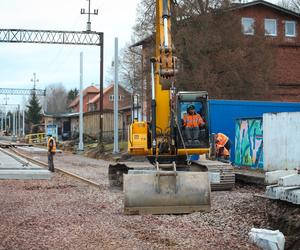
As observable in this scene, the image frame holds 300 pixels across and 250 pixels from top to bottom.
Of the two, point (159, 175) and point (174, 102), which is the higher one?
point (174, 102)

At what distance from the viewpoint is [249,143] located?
23859 mm

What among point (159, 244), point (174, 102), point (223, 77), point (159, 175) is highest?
point (223, 77)

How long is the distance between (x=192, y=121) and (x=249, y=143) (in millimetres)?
9231

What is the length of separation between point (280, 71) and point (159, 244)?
38.6 m

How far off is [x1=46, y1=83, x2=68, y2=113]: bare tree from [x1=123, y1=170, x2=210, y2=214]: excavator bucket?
148 meters

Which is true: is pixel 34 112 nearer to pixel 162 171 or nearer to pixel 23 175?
pixel 23 175

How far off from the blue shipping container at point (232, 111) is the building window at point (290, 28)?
72.7 ft

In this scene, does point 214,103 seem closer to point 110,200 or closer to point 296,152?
point 296,152

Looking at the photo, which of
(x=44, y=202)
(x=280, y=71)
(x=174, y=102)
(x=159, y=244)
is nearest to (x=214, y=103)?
(x=174, y=102)

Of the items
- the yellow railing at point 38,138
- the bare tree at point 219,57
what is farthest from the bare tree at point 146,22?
the yellow railing at point 38,138

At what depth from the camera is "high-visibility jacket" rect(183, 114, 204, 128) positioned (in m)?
15.2

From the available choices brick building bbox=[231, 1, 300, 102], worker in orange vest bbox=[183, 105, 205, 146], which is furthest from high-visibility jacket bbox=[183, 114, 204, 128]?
brick building bbox=[231, 1, 300, 102]

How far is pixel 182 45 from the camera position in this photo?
35688mm

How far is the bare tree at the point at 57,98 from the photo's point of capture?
161 metres
